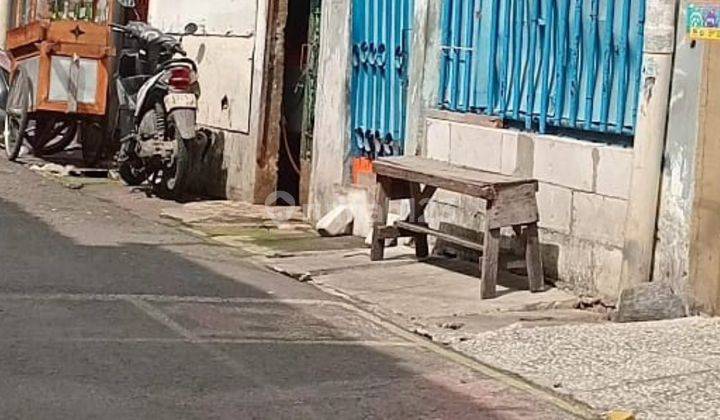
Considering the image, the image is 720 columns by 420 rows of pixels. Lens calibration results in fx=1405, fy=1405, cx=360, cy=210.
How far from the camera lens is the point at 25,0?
17.7 meters

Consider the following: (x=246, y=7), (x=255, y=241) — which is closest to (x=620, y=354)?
(x=255, y=241)

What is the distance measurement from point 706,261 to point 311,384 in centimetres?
271

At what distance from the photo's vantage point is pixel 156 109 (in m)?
14.2

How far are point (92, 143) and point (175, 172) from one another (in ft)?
10.7

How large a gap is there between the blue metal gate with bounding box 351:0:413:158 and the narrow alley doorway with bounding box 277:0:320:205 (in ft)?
3.58

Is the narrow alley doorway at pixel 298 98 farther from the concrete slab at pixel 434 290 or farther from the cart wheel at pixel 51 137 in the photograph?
the cart wheel at pixel 51 137

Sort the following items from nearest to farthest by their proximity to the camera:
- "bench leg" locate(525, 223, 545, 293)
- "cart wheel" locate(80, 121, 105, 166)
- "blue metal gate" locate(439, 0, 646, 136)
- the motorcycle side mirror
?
"blue metal gate" locate(439, 0, 646, 136)
"bench leg" locate(525, 223, 545, 293)
the motorcycle side mirror
"cart wheel" locate(80, 121, 105, 166)

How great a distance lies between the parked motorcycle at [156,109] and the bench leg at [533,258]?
5.15 metres

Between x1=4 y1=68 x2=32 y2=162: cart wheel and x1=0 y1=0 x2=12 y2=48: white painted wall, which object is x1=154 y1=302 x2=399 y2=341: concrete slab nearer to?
x1=4 y1=68 x2=32 y2=162: cart wheel

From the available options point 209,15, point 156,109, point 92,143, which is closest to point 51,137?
point 92,143

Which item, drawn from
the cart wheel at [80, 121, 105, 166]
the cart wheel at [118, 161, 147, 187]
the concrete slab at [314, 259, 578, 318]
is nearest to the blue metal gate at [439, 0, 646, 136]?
the concrete slab at [314, 259, 578, 318]

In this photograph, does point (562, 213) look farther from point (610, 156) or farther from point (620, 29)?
point (620, 29)

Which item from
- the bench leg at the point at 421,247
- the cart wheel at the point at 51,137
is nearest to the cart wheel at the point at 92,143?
the cart wheel at the point at 51,137

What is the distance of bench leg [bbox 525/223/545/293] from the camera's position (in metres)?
9.44
